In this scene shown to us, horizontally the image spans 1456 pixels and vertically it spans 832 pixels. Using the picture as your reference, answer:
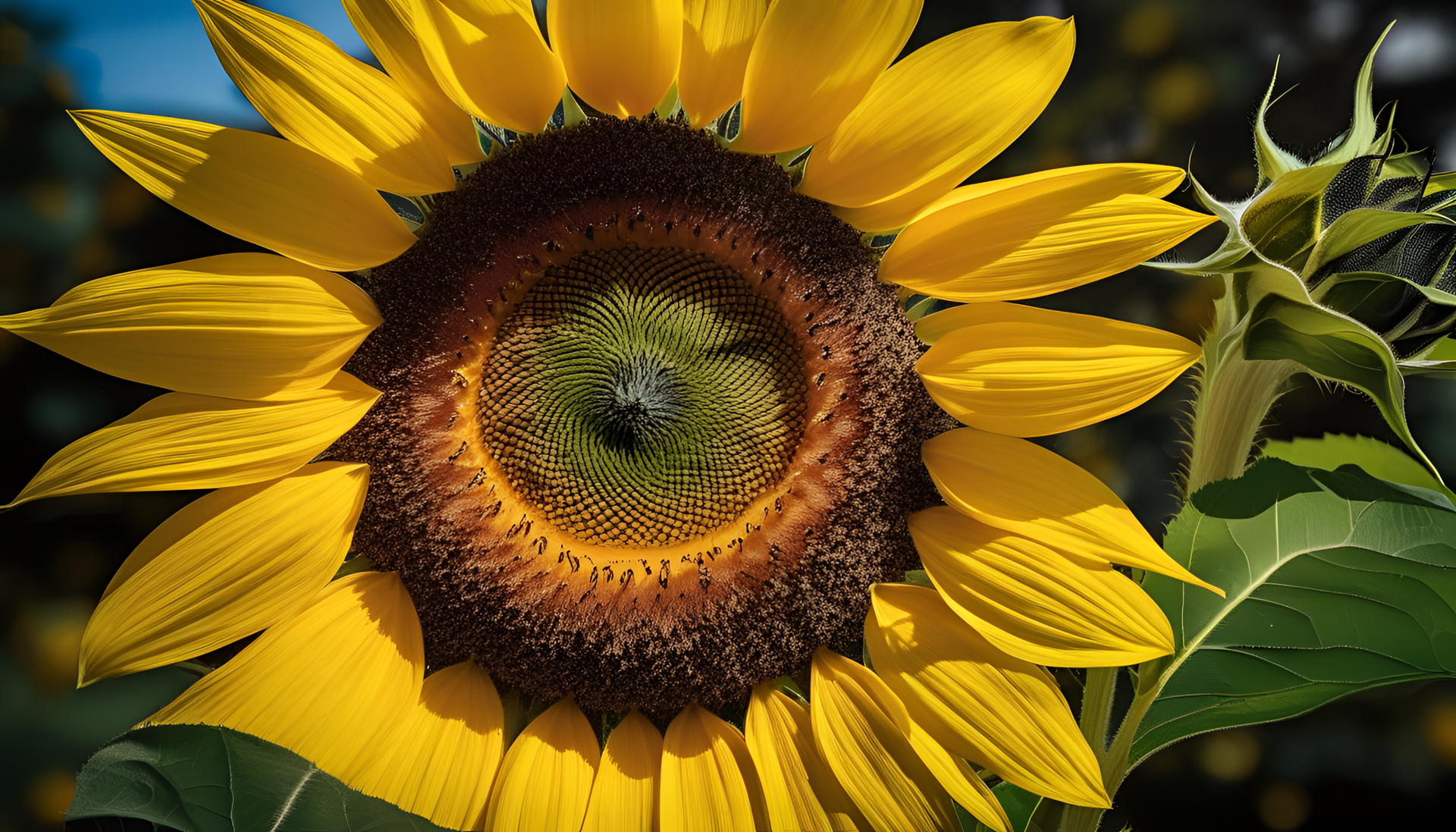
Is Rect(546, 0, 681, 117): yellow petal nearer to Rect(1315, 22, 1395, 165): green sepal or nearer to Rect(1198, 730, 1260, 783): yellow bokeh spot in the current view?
Rect(1315, 22, 1395, 165): green sepal

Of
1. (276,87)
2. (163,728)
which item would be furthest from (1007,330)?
(163,728)

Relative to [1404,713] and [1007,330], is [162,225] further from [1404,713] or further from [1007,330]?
[1404,713]

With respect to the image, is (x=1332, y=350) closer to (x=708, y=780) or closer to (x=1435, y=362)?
(x=1435, y=362)

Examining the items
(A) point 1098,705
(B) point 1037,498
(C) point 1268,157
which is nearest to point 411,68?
(B) point 1037,498

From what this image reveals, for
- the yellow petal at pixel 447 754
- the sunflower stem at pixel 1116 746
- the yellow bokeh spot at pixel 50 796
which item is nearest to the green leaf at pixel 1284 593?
the sunflower stem at pixel 1116 746

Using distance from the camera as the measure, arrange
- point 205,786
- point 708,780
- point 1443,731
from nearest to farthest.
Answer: point 205,786
point 708,780
point 1443,731

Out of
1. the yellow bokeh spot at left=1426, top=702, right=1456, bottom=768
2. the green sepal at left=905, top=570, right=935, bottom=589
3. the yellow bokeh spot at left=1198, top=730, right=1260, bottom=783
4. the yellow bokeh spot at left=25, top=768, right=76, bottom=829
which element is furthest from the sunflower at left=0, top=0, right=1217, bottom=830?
the yellow bokeh spot at left=1426, top=702, right=1456, bottom=768
